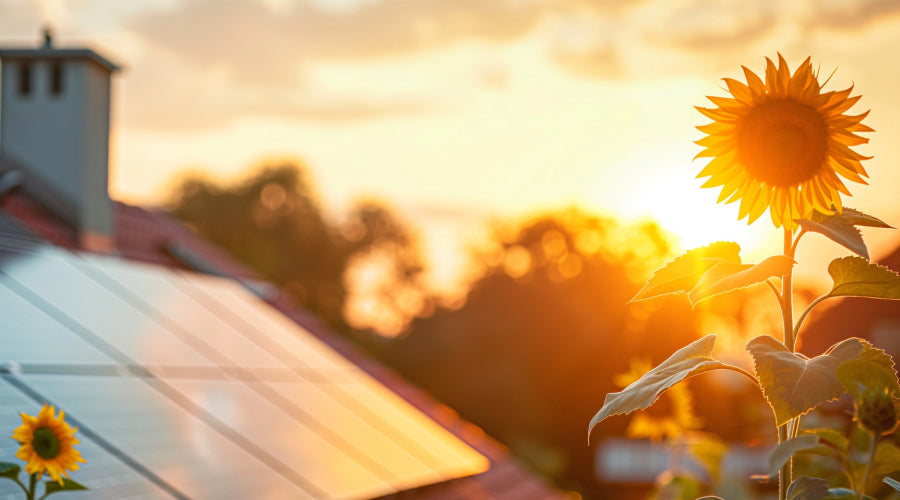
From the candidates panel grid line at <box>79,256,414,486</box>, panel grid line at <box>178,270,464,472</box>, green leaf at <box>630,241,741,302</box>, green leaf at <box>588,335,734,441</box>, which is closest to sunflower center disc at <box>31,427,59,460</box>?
green leaf at <box>588,335,734,441</box>

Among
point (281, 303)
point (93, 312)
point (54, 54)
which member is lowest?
point (93, 312)

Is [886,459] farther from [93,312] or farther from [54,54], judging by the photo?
[54,54]

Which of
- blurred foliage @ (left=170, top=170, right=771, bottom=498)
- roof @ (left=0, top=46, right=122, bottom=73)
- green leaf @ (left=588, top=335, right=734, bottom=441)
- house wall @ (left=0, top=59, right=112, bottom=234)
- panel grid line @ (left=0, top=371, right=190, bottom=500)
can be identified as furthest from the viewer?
blurred foliage @ (left=170, top=170, right=771, bottom=498)

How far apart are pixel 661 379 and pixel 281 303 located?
339 inches

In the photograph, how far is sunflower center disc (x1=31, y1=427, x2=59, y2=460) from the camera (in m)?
2.61

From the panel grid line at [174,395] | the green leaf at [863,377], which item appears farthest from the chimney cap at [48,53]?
the green leaf at [863,377]

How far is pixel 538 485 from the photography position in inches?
324

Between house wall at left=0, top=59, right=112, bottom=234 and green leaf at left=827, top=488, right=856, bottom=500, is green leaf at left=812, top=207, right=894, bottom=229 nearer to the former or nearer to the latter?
green leaf at left=827, top=488, right=856, bottom=500

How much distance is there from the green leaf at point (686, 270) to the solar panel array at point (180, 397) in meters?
2.20

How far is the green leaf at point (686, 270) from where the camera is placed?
166 cm

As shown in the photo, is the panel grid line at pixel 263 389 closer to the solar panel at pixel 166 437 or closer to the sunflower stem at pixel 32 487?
the solar panel at pixel 166 437

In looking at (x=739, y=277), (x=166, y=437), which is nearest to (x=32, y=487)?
(x=166, y=437)

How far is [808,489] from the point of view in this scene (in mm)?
1528

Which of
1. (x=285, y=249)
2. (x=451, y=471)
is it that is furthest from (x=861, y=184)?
(x=285, y=249)
